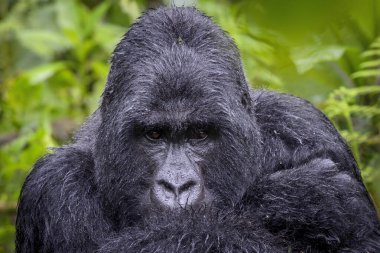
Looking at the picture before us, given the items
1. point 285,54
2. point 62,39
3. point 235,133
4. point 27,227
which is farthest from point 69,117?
point 285,54

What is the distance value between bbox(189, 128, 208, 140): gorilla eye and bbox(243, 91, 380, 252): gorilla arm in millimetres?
401

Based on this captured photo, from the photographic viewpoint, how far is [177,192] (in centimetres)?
317

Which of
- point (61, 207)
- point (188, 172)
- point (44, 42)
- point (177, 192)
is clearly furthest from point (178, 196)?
point (44, 42)

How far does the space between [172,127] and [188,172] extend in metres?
0.34

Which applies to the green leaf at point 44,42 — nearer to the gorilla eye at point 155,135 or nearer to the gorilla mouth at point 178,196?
the gorilla eye at point 155,135

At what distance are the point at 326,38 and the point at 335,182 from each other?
2455 millimetres

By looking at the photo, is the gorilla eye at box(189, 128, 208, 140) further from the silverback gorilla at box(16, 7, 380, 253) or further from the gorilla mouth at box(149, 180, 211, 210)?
the gorilla mouth at box(149, 180, 211, 210)

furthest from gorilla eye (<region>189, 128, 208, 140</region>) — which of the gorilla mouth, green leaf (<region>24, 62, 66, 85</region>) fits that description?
green leaf (<region>24, 62, 66, 85</region>)

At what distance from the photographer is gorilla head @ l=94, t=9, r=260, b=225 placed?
3520 millimetres

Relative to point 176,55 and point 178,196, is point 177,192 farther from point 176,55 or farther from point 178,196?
point 176,55

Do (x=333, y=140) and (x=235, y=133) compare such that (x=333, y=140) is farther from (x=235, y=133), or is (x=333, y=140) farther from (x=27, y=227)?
(x=27, y=227)

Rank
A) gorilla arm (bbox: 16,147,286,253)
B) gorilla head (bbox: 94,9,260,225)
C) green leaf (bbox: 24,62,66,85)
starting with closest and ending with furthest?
gorilla arm (bbox: 16,147,286,253)
gorilla head (bbox: 94,9,260,225)
green leaf (bbox: 24,62,66,85)

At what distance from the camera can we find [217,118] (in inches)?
140

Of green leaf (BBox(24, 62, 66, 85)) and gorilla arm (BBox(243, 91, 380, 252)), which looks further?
green leaf (BBox(24, 62, 66, 85))
